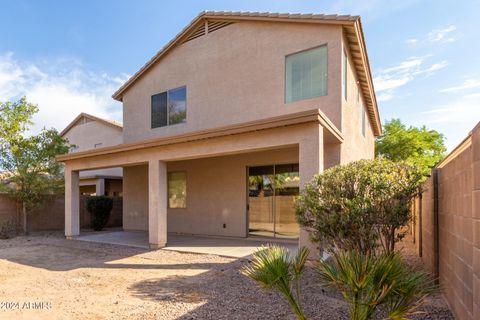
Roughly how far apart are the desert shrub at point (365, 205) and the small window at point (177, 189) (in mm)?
8898

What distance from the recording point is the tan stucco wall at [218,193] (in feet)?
39.7

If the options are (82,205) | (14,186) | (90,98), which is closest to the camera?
(14,186)

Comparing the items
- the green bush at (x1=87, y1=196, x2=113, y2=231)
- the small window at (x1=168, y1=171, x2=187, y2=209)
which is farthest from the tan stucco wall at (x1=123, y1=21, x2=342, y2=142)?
the green bush at (x1=87, y1=196, x2=113, y2=231)

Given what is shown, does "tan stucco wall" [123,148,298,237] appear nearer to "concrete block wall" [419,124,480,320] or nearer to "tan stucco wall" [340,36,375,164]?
"tan stucco wall" [340,36,375,164]

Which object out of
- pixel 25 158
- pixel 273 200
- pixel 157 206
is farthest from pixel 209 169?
pixel 25 158

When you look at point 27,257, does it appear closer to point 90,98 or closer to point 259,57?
Answer: point 259,57

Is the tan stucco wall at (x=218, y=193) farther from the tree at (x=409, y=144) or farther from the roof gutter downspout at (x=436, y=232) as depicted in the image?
the tree at (x=409, y=144)

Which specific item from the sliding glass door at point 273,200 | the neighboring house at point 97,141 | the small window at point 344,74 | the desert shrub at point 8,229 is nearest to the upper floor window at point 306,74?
the small window at point 344,74

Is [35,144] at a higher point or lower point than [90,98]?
lower

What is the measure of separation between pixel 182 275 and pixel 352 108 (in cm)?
838

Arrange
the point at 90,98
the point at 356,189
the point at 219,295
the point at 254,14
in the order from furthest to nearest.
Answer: the point at 90,98 → the point at 254,14 → the point at 219,295 → the point at 356,189

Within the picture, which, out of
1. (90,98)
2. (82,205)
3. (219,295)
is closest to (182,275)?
(219,295)

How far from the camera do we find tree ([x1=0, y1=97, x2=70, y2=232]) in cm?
1456

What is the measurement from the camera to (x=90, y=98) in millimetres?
A: 21344
